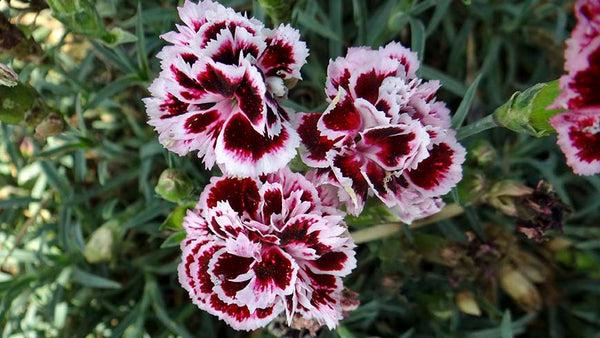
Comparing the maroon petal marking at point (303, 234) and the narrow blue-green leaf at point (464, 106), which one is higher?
the narrow blue-green leaf at point (464, 106)

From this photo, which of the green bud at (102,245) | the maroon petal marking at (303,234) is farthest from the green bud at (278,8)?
the green bud at (102,245)

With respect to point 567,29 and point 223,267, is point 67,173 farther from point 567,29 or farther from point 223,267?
point 567,29

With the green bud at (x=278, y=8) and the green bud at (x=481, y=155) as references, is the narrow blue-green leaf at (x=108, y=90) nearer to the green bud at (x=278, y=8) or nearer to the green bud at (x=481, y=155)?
the green bud at (x=278, y=8)

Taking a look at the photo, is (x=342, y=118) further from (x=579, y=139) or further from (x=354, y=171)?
(x=579, y=139)

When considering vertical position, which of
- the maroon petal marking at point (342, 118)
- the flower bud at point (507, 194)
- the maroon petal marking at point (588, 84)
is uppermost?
the maroon petal marking at point (588, 84)

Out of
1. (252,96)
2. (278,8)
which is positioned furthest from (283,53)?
(278,8)

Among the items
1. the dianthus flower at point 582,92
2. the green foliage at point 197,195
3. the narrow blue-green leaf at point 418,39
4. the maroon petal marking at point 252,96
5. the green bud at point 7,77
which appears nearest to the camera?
the dianthus flower at point 582,92

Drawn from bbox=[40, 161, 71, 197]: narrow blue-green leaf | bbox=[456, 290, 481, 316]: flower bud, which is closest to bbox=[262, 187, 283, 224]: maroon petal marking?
bbox=[456, 290, 481, 316]: flower bud
